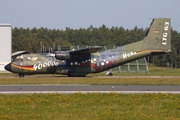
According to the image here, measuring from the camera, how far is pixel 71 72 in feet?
130

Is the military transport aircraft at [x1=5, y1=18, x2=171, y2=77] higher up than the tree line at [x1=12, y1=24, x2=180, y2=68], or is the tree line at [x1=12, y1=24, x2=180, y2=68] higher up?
the tree line at [x1=12, y1=24, x2=180, y2=68]

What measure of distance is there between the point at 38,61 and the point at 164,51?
43.6 ft

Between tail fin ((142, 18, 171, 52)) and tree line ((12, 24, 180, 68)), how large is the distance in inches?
2737

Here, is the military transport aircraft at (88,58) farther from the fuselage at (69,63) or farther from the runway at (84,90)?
the runway at (84,90)

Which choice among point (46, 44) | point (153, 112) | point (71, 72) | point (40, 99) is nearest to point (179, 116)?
point (153, 112)

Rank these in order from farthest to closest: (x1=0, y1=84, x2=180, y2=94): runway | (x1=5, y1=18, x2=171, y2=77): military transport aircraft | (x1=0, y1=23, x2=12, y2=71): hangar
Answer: (x1=0, y1=23, x2=12, y2=71): hangar < (x1=5, y1=18, x2=171, y2=77): military transport aircraft < (x1=0, y1=84, x2=180, y2=94): runway

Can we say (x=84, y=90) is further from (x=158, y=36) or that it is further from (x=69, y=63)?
(x=158, y=36)

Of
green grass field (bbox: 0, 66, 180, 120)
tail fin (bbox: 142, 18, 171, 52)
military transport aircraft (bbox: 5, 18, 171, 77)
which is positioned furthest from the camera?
tail fin (bbox: 142, 18, 171, 52)

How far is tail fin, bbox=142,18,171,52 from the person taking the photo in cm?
4038

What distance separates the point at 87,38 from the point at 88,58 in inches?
3548

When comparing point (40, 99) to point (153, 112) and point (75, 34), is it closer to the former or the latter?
point (153, 112)

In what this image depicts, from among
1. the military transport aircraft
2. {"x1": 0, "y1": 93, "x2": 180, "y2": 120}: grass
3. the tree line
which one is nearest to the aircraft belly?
the military transport aircraft

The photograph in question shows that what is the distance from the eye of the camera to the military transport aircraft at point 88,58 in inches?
1538

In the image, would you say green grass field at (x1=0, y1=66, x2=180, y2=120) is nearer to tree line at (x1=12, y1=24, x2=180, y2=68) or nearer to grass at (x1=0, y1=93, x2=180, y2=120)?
grass at (x1=0, y1=93, x2=180, y2=120)
